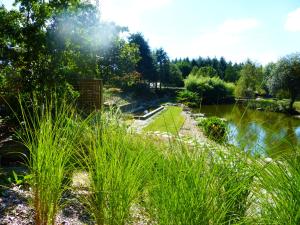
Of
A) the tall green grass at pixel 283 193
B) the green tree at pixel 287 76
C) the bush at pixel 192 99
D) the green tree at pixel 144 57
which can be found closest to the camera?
the tall green grass at pixel 283 193

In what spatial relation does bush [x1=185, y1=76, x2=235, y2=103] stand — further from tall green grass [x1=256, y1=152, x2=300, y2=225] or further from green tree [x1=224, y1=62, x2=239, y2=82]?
green tree [x1=224, y1=62, x2=239, y2=82]

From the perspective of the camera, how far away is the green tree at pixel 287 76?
27.2m

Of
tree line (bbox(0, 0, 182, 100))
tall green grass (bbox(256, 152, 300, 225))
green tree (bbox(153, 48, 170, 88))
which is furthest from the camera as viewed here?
green tree (bbox(153, 48, 170, 88))

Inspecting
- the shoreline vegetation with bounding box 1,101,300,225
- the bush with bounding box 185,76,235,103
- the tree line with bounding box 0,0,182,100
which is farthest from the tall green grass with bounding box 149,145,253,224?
the tree line with bounding box 0,0,182,100

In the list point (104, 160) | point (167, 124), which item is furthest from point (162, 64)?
point (104, 160)

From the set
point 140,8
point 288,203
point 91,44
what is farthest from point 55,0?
point 288,203

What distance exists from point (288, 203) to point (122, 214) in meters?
0.82

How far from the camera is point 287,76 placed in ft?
91.4

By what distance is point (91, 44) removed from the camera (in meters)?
6.89

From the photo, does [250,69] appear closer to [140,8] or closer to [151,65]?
[151,65]

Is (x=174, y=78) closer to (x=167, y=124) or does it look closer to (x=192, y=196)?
(x=167, y=124)

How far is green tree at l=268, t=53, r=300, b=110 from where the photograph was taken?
27.2m

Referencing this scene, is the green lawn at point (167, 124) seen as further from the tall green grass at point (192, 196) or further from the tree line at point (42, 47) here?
the tree line at point (42, 47)

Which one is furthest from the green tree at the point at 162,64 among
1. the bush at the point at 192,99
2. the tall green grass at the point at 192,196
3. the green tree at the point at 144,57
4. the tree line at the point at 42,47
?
the tall green grass at the point at 192,196
